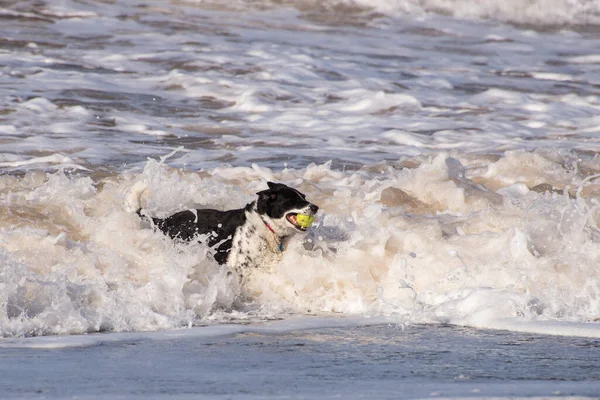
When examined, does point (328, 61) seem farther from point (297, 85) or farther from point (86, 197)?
point (86, 197)

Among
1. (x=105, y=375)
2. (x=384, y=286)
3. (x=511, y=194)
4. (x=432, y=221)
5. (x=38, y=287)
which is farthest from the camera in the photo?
(x=511, y=194)

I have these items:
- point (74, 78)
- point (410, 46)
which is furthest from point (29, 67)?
point (410, 46)

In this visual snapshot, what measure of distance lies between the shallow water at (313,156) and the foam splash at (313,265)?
0.06 ft

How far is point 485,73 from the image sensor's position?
70.6 ft

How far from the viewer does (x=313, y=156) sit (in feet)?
46.1

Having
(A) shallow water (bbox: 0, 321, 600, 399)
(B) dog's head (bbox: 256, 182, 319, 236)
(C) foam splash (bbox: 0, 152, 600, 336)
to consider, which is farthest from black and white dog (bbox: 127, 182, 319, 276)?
(A) shallow water (bbox: 0, 321, 600, 399)

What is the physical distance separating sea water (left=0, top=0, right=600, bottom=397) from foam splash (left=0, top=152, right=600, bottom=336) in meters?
0.02

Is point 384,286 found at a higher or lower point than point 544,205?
lower

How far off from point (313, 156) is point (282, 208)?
18.3 ft

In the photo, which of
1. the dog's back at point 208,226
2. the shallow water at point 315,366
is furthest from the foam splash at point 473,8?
the shallow water at point 315,366

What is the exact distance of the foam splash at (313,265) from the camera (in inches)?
278

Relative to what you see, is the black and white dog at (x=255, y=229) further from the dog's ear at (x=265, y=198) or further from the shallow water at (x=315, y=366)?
the shallow water at (x=315, y=366)

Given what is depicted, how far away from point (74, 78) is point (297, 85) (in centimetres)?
400

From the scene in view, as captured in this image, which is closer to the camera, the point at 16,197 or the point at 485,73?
the point at 16,197
